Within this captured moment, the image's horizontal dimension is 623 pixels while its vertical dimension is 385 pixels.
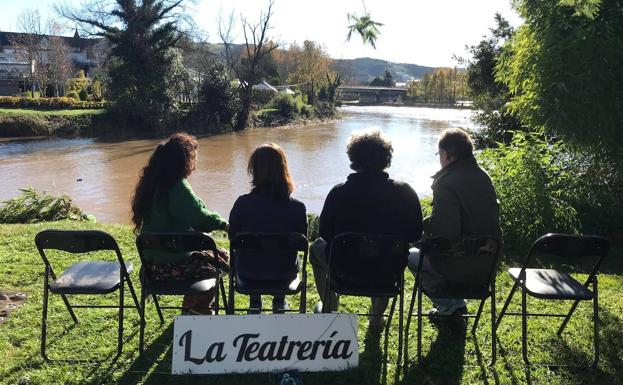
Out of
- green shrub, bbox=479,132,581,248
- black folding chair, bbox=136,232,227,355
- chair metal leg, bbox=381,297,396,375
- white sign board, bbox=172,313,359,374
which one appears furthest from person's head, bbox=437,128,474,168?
green shrub, bbox=479,132,581,248

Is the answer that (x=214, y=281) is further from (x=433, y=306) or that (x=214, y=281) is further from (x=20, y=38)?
(x=20, y=38)

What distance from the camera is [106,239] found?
287 cm

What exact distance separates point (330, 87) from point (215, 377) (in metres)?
48.7

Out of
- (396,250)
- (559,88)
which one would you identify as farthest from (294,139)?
(396,250)

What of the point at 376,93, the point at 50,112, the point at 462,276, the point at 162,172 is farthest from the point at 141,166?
the point at 376,93

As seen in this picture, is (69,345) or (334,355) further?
(69,345)

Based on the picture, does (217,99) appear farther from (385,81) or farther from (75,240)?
(385,81)

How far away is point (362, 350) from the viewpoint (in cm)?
326

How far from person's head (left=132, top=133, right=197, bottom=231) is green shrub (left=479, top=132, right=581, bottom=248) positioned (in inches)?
168

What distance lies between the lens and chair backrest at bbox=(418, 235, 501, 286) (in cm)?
289

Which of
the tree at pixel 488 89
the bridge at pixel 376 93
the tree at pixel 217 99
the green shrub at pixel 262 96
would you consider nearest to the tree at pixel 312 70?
the green shrub at pixel 262 96

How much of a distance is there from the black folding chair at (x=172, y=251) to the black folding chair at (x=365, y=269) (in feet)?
2.39

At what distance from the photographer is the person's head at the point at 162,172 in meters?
3.25

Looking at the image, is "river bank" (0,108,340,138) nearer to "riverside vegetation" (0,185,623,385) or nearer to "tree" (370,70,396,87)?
"riverside vegetation" (0,185,623,385)
